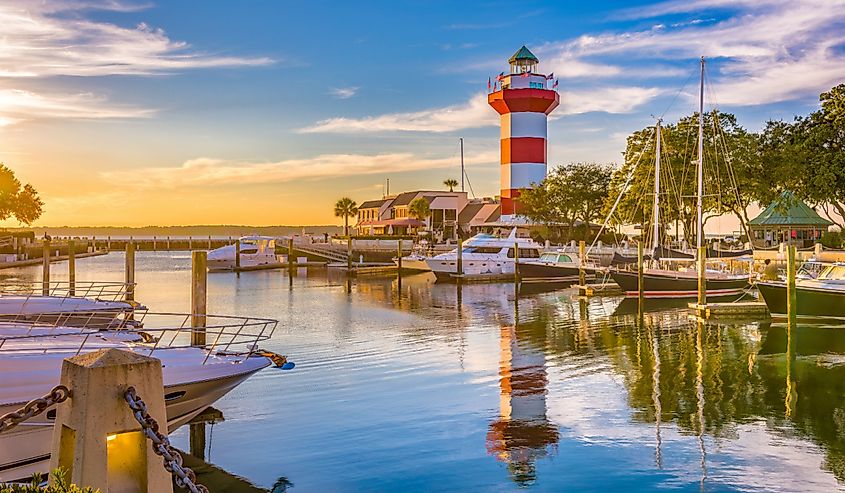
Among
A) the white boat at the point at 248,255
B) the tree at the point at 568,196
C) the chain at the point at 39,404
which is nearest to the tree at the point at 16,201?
the white boat at the point at 248,255

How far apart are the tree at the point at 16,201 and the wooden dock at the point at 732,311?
70.5 metres

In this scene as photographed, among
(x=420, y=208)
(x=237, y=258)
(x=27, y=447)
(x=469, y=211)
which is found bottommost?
(x=27, y=447)

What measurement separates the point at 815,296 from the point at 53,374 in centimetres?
2338

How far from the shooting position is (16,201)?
259 ft

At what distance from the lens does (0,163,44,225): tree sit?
76625 mm

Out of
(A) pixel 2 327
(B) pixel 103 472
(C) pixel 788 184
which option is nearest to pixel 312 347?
(A) pixel 2 327

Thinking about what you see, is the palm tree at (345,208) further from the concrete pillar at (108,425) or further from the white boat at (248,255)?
the concrete pillar at (108,425)

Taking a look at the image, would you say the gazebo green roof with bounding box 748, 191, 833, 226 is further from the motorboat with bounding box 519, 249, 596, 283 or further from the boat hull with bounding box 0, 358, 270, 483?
the boat hull with bounding box 0, 358, 270, 483

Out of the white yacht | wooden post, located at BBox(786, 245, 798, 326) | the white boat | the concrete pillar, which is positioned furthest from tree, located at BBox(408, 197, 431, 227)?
the concrete pillar

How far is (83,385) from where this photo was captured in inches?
168

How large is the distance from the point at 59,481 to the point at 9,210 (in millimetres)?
84394

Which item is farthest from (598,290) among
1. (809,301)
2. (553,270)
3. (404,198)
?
(404,198)

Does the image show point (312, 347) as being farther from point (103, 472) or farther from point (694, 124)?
point (694, 124)

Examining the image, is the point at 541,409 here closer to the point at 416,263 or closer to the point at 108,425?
the point at 108,425
